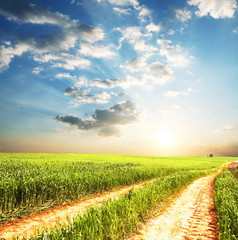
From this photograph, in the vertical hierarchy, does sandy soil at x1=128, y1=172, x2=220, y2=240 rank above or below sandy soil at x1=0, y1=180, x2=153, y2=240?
above

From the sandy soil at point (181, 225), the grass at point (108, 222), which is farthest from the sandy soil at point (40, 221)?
the sandy soil at point (181, 225)

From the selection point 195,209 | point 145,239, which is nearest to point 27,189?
point 145,239

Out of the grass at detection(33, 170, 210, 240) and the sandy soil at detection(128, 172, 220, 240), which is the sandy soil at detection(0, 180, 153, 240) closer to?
the grass at detection(33, 170, 210, 240)

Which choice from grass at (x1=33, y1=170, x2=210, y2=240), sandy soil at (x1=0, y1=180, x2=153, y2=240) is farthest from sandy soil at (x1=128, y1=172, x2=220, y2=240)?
sandy soil at (x1=0, y1=180, x2=153, y2=240)

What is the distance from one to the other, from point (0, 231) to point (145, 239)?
230 inches

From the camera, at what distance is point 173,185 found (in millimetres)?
16016

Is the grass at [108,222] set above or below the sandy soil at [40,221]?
above

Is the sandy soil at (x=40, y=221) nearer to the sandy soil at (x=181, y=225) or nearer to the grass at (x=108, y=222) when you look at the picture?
the grass at (x=108, y=222)

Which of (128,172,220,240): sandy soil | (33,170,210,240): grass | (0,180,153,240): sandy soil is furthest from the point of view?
(0,180,153,240): sandy soil

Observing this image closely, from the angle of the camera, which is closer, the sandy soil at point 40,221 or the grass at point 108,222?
the grass at point 108,222

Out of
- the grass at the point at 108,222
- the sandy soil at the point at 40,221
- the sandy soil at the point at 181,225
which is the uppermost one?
the grass at the point at 108,222

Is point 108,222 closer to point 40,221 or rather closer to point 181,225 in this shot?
point 181,225

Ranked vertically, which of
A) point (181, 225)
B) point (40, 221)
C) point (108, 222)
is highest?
point (108, 222)

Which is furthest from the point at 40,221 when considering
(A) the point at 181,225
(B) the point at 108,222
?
(A) the point at 181,225
